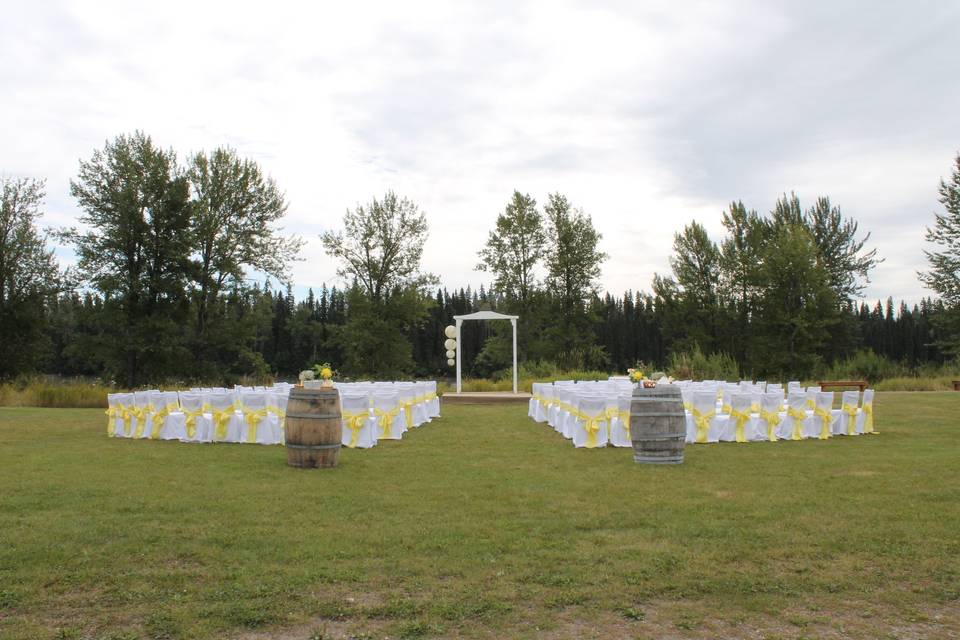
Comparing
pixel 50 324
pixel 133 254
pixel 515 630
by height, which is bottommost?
pixel 515 630

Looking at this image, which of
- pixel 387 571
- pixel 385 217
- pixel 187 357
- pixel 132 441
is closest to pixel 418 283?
pixel 385 217

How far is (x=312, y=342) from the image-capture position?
64250 millimetres

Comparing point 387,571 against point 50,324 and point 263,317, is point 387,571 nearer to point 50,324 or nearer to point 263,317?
point 263,317

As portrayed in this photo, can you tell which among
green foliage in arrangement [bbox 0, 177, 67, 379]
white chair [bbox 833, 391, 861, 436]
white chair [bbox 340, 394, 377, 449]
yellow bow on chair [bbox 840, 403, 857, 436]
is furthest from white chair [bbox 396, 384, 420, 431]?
green foliage in arrangement [bbox 0, 177, 67, 379]

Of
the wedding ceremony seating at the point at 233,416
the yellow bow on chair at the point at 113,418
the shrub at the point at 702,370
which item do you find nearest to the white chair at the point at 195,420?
the wedding ceremony seating at the point at 233,416

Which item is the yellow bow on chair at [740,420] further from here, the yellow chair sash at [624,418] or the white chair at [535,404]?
the white chair at [535,404]

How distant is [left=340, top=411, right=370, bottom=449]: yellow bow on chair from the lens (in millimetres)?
11031

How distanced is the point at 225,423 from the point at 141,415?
1708 mm

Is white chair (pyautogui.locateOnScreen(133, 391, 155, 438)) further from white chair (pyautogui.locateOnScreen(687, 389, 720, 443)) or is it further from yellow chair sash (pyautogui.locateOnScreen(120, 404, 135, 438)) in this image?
white chair (pyautogui.locateOnScreen(687, 389, 720, 443))

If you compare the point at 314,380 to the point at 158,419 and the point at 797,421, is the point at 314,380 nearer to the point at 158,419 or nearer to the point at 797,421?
the point at 158,419

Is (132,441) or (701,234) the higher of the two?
(701,234)

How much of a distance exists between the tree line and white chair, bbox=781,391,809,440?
1744 centimetres

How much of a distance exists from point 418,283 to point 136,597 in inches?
1341

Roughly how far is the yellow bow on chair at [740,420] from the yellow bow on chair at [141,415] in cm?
937
